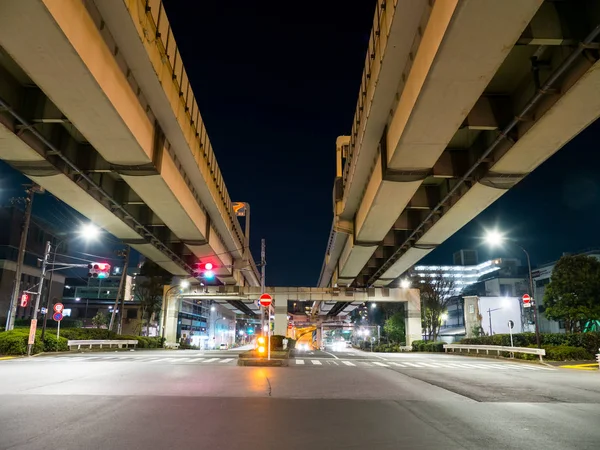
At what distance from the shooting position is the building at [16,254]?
62188 mm

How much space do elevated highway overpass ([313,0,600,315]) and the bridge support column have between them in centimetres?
3508

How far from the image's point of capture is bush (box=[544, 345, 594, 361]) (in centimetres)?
2632

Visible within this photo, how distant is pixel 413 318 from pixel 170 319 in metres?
28.0

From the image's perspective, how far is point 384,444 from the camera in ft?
19.8

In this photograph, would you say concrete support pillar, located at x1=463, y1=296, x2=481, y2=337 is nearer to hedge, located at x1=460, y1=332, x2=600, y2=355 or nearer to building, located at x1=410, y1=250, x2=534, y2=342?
building, located at x1=410, y1=250, x2=534, y2=342

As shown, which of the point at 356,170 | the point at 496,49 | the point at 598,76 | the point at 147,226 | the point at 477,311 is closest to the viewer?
the point at 496,49

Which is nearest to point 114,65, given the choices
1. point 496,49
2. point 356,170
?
point 496,49

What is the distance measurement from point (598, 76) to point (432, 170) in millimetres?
6906

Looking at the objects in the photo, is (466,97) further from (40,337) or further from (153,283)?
(153,283)

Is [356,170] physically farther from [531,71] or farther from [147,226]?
[147,226]

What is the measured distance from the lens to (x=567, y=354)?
1038 inches

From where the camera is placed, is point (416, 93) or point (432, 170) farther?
point (432, 170)

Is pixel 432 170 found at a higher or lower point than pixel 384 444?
higher

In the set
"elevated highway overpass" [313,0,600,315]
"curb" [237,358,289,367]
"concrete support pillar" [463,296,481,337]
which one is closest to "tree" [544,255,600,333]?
"concrete support pillar" [463,296,481,337]
